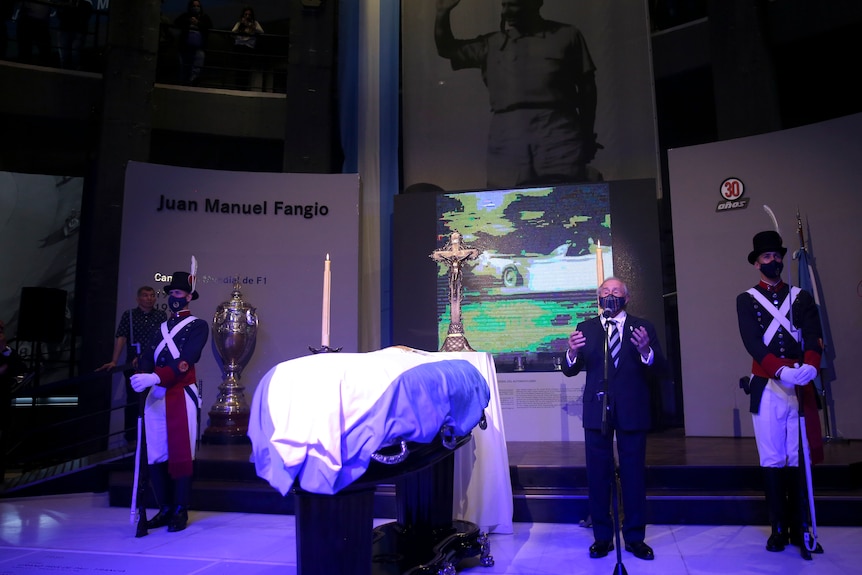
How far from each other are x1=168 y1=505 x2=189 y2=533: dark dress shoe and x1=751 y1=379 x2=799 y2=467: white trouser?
3.54 metres

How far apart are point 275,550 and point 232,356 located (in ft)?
10.8

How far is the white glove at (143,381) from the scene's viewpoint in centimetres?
402

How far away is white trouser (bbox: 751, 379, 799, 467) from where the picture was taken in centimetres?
355

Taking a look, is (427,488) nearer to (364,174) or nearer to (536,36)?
(364,174)

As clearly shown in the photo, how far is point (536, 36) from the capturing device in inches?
307

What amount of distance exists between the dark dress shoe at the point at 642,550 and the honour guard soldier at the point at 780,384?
70 centimetres

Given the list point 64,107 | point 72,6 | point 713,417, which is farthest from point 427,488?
point 72,6

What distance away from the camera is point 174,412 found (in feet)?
14.0

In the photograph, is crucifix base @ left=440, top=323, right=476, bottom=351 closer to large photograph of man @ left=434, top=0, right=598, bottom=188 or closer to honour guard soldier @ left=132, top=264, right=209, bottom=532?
honour guard soldier @ left=132, top=264, right=209, bottom=532

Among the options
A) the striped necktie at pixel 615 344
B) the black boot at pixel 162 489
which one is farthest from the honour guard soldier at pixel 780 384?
the black boot at pixel 162 489

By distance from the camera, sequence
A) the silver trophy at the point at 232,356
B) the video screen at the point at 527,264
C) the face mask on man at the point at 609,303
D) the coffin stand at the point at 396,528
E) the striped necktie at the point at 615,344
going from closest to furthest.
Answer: the coffin stand at the point at 396,528, the face mask on man at the point at 609,303, the striped necktie at the point at 615,344, the silver trophy at the point at 232,356, the video screen at the point at 527,264

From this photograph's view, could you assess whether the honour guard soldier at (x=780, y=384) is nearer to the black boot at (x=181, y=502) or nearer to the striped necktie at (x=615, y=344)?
the striped necktie at (x=615, y=344)

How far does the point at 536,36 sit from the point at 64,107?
6.33 m

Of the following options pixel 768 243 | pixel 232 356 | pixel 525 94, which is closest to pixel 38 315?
pixel 232 356
